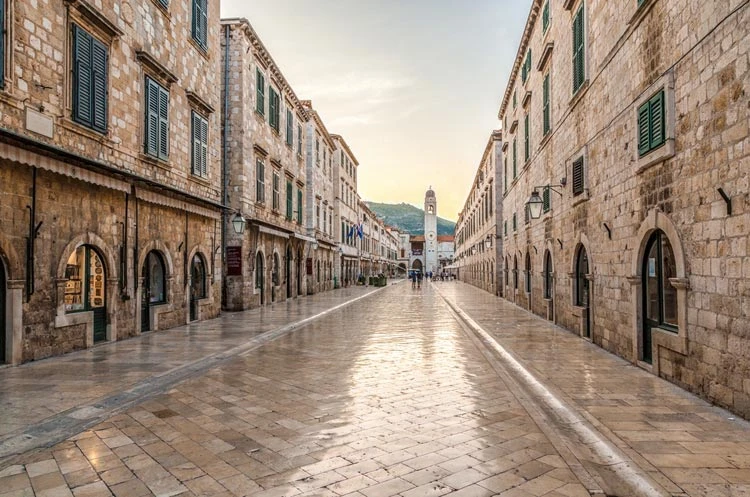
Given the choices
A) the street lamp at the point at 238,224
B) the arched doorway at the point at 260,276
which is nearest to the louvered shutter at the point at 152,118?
the street lamp at the point at 238,224

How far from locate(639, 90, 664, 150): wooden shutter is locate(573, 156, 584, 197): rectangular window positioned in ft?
13.5

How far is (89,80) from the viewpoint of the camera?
10094 mm

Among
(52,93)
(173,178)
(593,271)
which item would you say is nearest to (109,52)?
(52,93)

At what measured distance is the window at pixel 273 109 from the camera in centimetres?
2270

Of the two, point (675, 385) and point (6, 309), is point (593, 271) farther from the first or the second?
point (6, 309)

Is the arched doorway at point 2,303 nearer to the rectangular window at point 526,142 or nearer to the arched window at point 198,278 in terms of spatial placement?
the arched window at point 198,278

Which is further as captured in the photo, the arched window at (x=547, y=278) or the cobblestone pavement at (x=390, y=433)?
the arched window at (x=547, y=278)

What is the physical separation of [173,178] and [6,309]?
6.40m

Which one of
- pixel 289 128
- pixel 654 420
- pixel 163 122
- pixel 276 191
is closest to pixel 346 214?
pixel 289 128

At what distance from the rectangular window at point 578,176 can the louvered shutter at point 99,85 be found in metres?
10.9

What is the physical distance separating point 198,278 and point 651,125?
1321 cm

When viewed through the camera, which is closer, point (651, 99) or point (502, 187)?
point (651, 99)

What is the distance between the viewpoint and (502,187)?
29656 millimetres

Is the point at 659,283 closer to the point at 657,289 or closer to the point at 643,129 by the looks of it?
the point at 657,289
